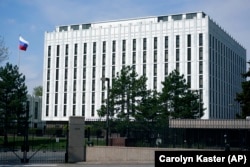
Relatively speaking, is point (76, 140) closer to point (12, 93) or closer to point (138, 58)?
point (12, 93)

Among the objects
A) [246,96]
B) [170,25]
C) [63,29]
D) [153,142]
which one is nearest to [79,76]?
[63,29]

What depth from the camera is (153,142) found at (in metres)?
24.5

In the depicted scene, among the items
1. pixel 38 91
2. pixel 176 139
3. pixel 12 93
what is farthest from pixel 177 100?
pixel 38 91

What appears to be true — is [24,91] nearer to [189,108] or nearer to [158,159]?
[189,108]

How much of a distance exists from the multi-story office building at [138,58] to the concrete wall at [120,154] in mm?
58895

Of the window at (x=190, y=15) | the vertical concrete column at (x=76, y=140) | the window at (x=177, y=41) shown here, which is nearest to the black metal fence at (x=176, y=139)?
the vertical concrete column at (x=76, y=140)

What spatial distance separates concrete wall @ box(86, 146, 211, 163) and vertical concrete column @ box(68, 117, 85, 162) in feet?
1.71

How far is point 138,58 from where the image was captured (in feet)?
289

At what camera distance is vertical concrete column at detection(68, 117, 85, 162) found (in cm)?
2442

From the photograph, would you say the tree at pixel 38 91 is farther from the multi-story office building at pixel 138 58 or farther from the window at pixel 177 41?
the window at pixel 177 41

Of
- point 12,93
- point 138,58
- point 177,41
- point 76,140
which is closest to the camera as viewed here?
point 76,140

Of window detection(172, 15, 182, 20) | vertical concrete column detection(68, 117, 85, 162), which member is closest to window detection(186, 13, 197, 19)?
window detection(172, 15, 182, 20)

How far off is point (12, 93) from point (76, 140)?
79.2ft

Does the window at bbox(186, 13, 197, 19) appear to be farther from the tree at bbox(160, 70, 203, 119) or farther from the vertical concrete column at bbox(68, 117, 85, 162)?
the vertical concrete column at bbox(68, 117, 85, 162)
